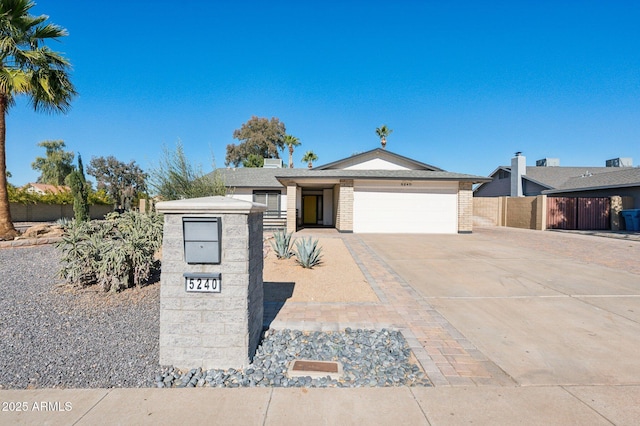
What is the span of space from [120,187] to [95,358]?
163 ft

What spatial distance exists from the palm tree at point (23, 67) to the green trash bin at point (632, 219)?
29.8 metres

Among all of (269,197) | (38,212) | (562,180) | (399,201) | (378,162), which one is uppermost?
(378,162)

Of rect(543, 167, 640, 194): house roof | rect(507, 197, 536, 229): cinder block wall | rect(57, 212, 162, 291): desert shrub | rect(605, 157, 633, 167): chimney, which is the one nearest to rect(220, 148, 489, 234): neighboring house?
rect(507, 197, 536, 229): cinder block wall

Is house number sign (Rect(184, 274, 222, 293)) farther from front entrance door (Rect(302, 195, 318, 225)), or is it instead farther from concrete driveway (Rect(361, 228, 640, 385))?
front entrance door (Rect(302, 195, 318, 225))

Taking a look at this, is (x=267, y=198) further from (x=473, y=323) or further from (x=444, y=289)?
(x=473, y=323)

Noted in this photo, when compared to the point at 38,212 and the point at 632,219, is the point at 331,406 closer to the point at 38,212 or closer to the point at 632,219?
the point at 632,219

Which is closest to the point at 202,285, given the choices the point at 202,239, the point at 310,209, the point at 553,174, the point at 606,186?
the point at 202,239

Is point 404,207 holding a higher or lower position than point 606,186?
lower

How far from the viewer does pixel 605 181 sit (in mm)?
19953

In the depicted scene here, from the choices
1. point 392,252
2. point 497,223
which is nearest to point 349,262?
point 392,252

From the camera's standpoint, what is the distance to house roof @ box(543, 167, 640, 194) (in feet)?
59.8

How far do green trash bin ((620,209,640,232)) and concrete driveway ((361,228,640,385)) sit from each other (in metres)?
11.1

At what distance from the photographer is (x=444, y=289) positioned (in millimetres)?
5824

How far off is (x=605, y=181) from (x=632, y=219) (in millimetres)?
3735
